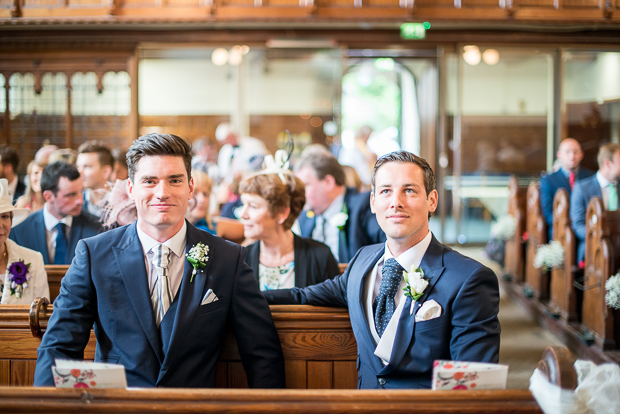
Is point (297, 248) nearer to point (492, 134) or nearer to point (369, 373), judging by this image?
point (369, 373)

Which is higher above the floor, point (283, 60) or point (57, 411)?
point (283, 60)

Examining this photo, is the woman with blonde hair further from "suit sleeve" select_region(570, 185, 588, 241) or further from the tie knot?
"suit sleeve" select_region(570, 185, 588, 241)

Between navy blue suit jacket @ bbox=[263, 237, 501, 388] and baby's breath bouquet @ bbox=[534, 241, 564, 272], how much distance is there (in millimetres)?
3095

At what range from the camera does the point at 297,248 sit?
2848mm

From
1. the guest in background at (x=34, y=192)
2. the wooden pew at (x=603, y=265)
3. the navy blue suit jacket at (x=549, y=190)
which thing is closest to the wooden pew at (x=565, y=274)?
the wooden pew at (x=603, y=265)

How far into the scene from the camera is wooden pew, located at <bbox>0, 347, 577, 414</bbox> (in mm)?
1335

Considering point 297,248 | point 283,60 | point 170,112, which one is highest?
point 283,60

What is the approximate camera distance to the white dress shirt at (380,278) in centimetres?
178

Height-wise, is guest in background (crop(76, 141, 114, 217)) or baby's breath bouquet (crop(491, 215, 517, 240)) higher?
guest in background (crop(76, 141, 114, 217))

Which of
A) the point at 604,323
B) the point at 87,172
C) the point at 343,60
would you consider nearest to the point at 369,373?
the point at 604,323

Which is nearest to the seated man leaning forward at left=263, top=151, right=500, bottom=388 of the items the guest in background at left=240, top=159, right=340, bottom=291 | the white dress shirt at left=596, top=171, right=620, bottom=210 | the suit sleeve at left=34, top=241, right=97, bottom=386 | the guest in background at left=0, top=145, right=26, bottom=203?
the guest in background at left=240, top=159, right=340, bottom=291

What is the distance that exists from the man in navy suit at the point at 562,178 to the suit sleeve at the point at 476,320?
154 inches

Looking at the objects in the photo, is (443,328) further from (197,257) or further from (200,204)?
(200,204)

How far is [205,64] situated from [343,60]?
3.93 metres
